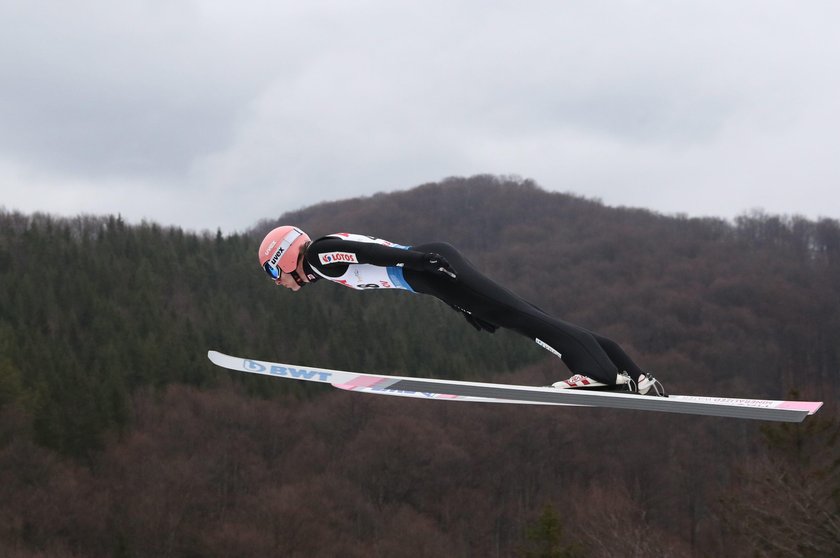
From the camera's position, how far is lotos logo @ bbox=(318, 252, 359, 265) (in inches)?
279

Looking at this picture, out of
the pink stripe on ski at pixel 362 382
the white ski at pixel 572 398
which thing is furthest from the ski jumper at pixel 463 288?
the pink stripe on ski at pixel 362 382

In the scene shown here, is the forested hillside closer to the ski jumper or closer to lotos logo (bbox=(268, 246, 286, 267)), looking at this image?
the ski jumper

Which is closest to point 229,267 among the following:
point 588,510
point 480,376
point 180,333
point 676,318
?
point 180,333

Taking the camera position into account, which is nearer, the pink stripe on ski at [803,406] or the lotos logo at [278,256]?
the pink stripe on ski at [803,406]

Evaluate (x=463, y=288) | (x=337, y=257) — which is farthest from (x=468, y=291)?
(x=337, y=257)

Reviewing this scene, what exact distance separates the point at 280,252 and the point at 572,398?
240 centimetres

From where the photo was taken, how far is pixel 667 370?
7150cm

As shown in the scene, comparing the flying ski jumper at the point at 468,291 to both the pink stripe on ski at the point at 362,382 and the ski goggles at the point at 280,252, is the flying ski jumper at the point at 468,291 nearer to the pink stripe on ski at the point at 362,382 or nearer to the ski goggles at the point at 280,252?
the ski goggles at the point at 280,252

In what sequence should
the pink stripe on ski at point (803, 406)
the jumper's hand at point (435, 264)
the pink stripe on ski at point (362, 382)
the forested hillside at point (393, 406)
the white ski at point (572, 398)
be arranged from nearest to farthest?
1. the pink stripe on ski at point (803, 406)
2. the white ski at point (572, 398)
3. the jumper's hand at point (435, 264)
4. the pink stripe on ski at point (362, 382)
5. the forested hillside at point (393, 406)

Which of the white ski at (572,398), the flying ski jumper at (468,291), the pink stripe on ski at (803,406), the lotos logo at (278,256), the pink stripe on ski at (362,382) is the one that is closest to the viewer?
the pink stripe on ski at (803,406)

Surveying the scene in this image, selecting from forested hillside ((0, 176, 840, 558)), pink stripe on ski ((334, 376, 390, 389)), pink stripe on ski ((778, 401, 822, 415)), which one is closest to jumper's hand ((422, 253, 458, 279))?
pink stripe on ski ((334, 376, 390, 389))

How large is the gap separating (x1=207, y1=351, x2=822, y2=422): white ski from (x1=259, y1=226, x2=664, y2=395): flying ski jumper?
0.18 meters

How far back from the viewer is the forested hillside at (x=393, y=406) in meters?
47.5

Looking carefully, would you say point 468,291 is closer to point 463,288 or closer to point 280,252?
point 463,288
